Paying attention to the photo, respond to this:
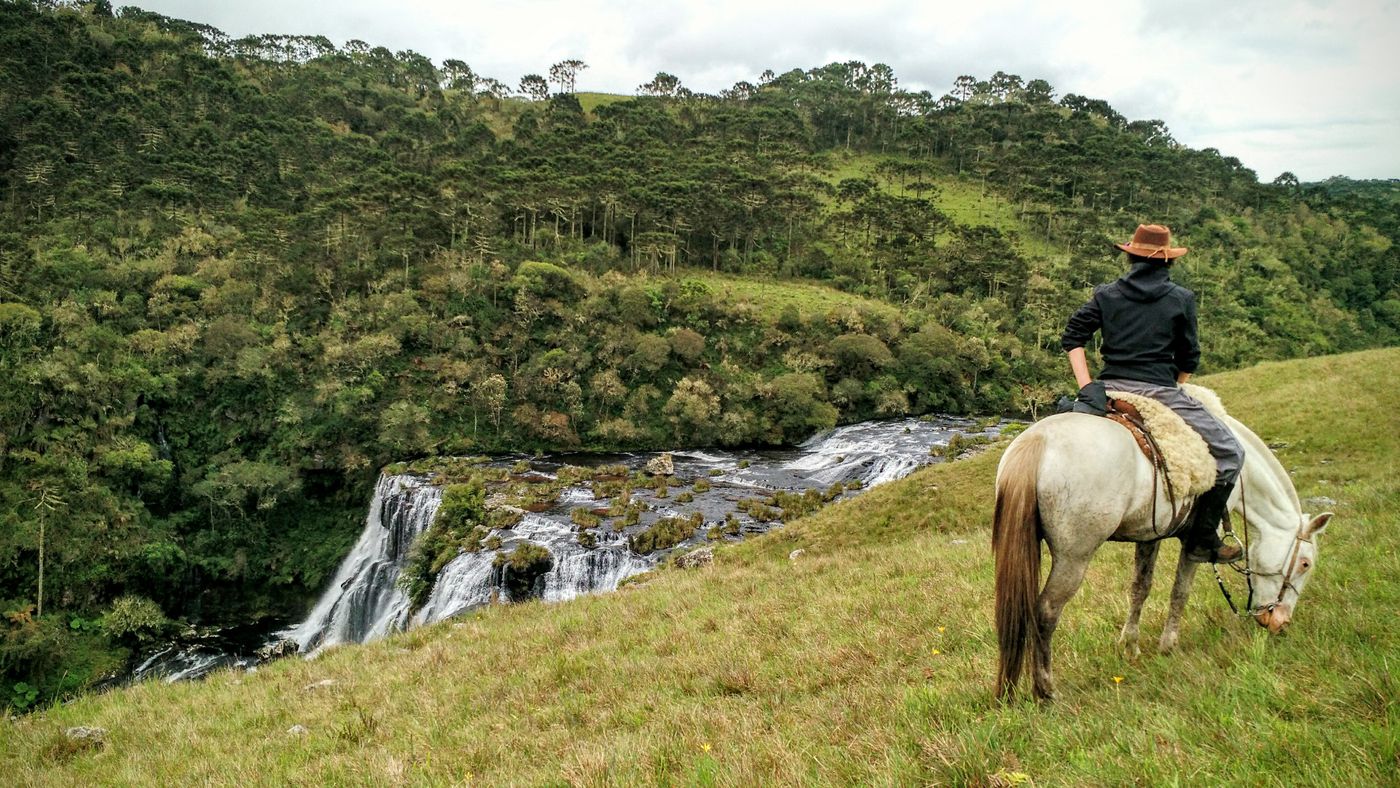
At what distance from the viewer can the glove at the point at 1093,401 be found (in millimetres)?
4559

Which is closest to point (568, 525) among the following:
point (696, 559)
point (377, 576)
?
point (696, 559)

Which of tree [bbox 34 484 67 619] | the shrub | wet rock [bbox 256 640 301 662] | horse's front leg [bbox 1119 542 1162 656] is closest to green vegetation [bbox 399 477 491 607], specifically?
wet rock [bbox 256 640 301 662]

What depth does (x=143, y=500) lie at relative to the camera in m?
40.8

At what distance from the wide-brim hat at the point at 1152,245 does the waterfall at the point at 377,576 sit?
27.0 meters

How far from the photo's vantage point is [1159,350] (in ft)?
15.9

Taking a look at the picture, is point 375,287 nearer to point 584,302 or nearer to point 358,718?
point 584,302

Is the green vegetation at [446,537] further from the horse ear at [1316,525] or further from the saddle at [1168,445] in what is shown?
the horse ear at [1316,525]

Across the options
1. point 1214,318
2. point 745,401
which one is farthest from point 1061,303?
point 745,401

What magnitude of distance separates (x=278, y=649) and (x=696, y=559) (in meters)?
23.0

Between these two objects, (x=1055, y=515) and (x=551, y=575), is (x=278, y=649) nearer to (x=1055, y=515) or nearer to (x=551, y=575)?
(x=551, y=575)

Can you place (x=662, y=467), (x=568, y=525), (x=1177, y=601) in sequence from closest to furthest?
(x=1177, y=601), (x=568, y=525), (x=662, y=467)

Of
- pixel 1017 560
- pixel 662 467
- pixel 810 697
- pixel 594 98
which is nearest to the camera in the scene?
pixel 1017 560

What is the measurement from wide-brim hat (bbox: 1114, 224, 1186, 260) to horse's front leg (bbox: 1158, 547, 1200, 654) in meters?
→ 2.29

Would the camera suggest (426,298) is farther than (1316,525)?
Yes
